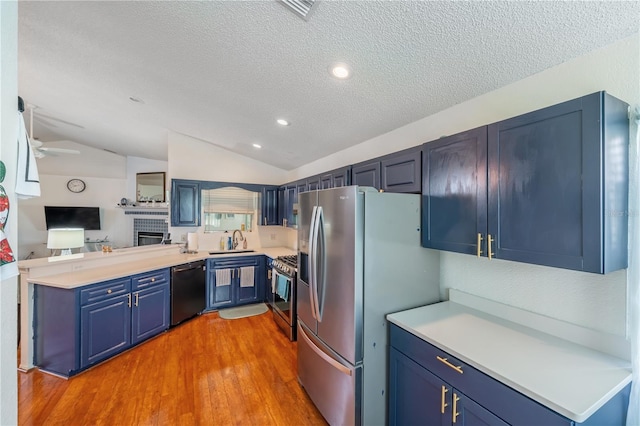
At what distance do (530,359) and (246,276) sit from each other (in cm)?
379

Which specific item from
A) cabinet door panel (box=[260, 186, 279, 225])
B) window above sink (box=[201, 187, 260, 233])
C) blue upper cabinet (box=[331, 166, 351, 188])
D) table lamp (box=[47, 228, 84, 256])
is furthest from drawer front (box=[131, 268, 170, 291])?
blue upper cabinet (box=[331, 166, 351, 188])

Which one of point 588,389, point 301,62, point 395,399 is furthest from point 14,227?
point 588,389

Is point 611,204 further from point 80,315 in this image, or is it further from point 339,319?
point 80,315

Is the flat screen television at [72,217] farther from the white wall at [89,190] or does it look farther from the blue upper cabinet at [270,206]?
the blue upper cabinet at [270,206]

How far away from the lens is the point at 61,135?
5465 mm

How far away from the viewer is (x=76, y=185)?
588 cm

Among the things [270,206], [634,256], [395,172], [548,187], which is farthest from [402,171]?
[270,206]

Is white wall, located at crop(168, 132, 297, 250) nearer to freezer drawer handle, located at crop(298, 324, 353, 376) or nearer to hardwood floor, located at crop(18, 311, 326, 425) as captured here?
hardwood floor, located at crop(18, 311, 326, 425)

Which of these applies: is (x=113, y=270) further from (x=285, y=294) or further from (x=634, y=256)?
(x=634, y=256)

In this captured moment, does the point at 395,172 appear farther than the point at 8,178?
Yes

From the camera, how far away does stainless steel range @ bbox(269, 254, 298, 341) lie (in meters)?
3.09

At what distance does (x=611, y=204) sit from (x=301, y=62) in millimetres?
1850

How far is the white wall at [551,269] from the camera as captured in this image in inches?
49.1

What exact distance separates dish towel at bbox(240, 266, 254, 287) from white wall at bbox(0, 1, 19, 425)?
126 inches
